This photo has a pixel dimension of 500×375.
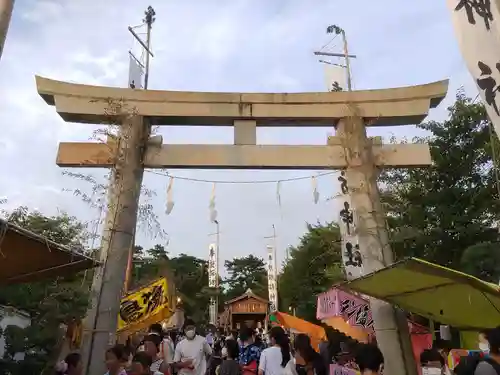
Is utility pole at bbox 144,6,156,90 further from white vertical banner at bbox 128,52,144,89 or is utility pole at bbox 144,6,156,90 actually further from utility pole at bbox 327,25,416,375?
utility pole at bbox 327,25,416,375

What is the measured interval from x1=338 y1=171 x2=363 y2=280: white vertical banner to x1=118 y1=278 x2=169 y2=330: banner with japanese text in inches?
206

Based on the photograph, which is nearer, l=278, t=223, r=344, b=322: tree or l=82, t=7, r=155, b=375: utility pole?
l=82, t=7, r=155, b=375: utility pole

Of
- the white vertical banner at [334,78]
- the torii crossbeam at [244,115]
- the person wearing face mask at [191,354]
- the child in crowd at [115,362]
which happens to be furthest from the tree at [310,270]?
the child in crowd at [115,362]

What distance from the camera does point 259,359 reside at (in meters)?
6.36

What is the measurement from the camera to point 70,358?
5.54 m

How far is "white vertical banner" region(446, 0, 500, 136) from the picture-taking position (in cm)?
445

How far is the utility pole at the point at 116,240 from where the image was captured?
740cm

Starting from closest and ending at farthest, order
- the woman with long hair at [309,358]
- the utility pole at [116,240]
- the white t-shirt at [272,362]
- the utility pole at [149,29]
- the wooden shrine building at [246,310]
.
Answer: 1. the white t-shirt at [272,362]
2. the woman with long hair at [309,358]
3. the utility pole at [116,240]
4. the utility pole at [149,29]
5. the wooden shrine building at [246,310]

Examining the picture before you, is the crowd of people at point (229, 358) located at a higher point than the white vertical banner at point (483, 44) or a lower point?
lower

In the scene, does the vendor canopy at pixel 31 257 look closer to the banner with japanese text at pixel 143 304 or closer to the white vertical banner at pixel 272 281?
the banner with japanese text at pixel 143 304

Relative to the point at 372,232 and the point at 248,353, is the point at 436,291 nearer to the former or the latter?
the point at 372,232

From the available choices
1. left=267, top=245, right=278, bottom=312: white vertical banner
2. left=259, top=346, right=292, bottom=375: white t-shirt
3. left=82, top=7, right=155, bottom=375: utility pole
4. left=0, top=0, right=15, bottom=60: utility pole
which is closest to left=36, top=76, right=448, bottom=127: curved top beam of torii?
left=82, top=7, right=155, bottom=375: utility pole

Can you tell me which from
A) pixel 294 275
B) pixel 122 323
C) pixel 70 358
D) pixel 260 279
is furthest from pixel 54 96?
pixel 260 279

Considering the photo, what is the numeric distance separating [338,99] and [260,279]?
143ft
